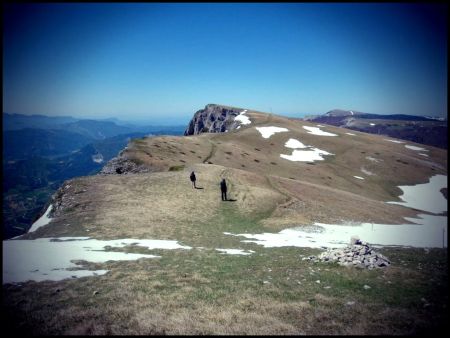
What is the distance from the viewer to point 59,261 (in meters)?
19.8

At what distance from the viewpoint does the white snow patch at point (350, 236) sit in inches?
1116

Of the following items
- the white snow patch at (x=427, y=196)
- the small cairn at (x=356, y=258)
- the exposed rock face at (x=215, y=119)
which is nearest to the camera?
the small cairn at (x=356, y=258)

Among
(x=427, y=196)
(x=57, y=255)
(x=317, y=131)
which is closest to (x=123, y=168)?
(x=57, y=255)

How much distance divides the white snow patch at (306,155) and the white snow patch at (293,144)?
4021 mm

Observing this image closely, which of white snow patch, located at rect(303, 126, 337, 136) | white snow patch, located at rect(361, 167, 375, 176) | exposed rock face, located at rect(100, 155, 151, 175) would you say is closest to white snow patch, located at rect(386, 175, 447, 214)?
white snow patch, located at rect(361, 167, 375, 176)

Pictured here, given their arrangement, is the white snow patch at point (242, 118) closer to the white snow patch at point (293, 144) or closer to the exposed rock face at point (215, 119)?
the exposed rock face at point (215, 119)

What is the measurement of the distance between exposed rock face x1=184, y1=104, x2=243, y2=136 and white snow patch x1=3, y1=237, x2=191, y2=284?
122432 mm

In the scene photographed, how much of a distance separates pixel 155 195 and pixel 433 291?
102ft

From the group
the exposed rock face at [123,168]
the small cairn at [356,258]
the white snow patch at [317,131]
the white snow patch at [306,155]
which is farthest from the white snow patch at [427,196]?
the exposed rock face at [123,168]

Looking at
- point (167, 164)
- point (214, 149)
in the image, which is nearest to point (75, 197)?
point (167, 164)

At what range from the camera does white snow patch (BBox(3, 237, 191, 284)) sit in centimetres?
1755

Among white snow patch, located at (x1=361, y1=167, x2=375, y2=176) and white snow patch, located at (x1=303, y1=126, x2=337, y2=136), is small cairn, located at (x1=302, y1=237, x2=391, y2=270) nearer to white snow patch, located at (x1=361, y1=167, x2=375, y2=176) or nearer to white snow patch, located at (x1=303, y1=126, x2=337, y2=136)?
white snow patch, located at (x1=361, y1=167, x2=375, y2=176)

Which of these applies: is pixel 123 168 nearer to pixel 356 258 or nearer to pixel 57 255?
pixel 57 255

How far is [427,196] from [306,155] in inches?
1461
